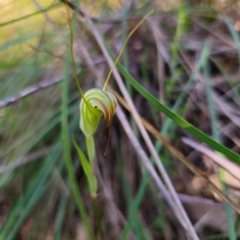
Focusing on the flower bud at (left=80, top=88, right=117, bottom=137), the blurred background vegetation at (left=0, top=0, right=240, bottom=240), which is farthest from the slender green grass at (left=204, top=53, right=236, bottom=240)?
the flower bud at (left=80, top=88, right=117, bottom=137)

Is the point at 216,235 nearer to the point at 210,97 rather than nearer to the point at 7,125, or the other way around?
the point at 210,97

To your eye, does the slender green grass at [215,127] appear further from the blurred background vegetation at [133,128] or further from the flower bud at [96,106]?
the flower bud at [96,106]

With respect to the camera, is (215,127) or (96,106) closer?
(96,106)

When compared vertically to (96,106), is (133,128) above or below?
below

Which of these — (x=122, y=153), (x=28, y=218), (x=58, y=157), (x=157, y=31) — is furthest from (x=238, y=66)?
(x=28, y=218)

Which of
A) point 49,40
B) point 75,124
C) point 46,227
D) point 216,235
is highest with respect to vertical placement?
point 49,40

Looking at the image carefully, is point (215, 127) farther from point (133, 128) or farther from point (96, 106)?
point (96, 106)

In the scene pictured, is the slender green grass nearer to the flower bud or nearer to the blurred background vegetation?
the blurred background vegetation

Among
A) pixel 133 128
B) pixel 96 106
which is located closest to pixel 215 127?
pixel 133 128
